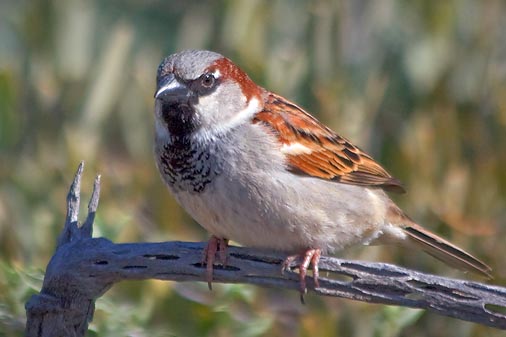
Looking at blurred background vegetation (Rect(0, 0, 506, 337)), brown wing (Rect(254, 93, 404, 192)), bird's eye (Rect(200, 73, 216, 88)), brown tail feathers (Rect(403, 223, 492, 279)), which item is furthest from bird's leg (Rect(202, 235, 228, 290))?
brown tail feathers (Rect(403, 223, 492, 279))

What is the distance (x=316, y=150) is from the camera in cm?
368

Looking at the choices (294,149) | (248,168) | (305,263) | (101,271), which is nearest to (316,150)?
(294,149)

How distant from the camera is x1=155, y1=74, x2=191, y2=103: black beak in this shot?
3350 mm

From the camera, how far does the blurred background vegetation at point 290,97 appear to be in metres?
Answer: 3.94

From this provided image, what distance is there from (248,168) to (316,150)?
1.17ft

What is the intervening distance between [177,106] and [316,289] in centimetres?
67

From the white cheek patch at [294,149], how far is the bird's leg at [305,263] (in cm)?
30

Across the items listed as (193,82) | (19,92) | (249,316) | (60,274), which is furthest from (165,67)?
(19,92)

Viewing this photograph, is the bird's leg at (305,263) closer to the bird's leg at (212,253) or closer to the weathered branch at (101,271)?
the weathered branch at (101,271)

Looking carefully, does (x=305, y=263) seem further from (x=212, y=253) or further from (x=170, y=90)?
(x=170, y=90)

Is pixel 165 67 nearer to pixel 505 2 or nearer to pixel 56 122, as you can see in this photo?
pixel 56 122

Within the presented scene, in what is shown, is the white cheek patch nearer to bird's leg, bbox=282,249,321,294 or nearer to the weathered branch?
bird's leg, bbox=282,249,321,294

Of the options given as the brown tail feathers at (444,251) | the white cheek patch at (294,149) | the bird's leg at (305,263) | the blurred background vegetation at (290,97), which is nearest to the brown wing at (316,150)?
the white cheek patch at (294,149)

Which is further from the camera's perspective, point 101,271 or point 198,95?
point 198,95
